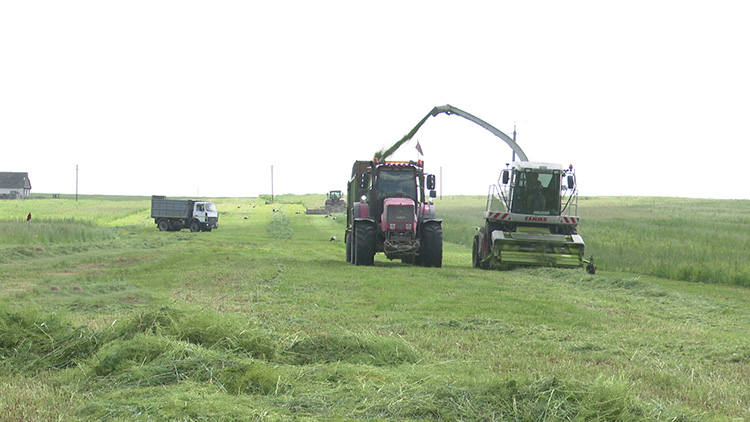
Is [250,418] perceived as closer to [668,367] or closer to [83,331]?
[83,331]

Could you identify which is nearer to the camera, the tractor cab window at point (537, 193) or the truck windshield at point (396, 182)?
the truck windshield at point (396, 182)

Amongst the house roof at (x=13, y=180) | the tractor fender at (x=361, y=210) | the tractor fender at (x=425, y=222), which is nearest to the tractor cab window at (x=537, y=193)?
the tractor fender at (x=425, y=222)

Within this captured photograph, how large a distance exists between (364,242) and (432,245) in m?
1.84

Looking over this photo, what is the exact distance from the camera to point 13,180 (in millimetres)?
97125

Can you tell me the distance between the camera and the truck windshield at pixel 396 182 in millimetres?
18594

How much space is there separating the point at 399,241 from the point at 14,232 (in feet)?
57.6

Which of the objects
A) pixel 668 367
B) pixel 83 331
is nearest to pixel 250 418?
pixel 83 331

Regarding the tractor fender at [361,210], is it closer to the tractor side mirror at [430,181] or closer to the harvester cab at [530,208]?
the tractor side mirror at [430,181]

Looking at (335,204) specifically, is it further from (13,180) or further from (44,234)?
(13,180)

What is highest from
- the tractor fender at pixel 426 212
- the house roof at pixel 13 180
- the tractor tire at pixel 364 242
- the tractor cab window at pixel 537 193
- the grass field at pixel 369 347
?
the house roof at pixel 13 180

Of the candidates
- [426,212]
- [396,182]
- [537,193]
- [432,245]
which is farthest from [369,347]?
[537,193]

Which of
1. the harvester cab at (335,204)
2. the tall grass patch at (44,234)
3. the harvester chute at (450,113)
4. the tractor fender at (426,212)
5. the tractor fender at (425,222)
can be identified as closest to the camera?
the tractor fender at (425,222)

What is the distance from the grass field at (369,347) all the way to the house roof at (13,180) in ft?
303

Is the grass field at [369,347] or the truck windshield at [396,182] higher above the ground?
the truck windshield at [396,182]
